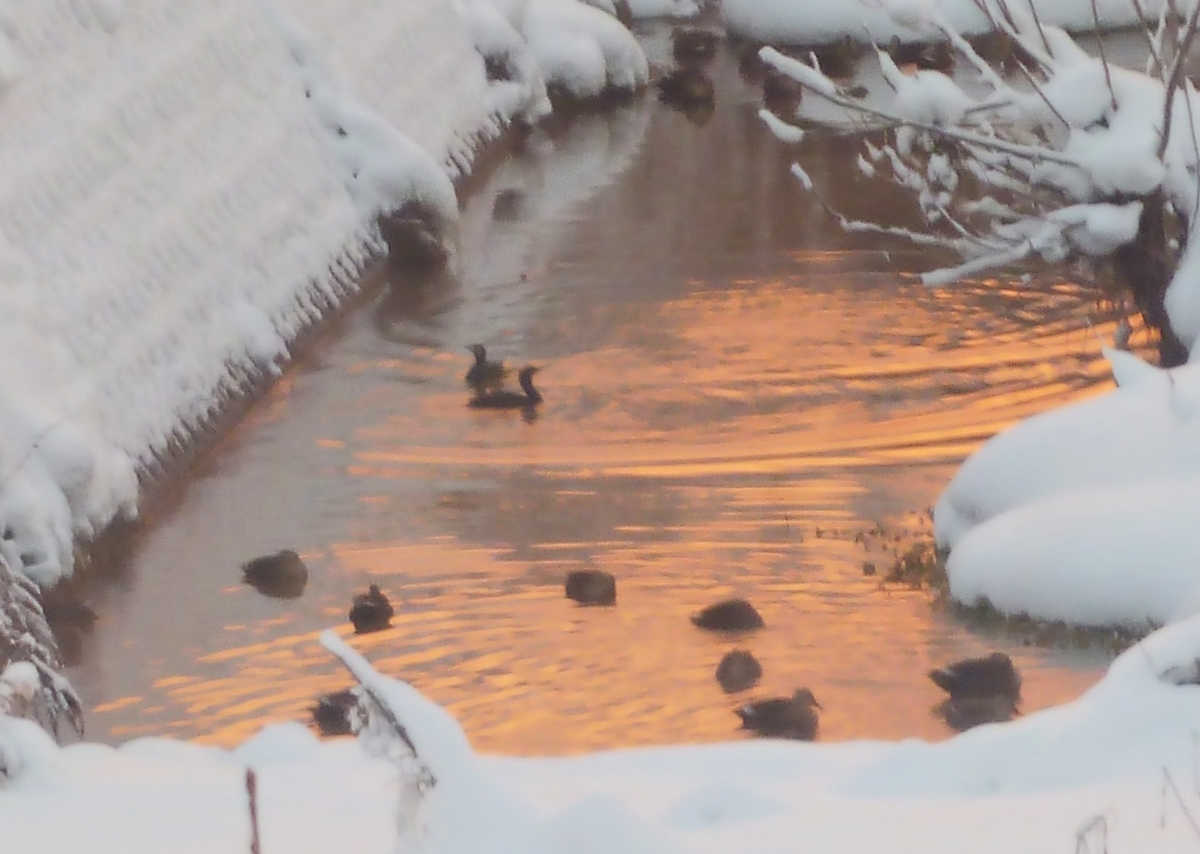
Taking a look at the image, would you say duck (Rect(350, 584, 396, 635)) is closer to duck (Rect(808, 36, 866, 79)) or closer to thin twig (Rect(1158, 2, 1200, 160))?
thin twig (Rect(1158, 2, 1200, 160))

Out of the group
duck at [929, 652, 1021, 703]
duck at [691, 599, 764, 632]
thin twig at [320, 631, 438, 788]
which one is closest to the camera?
thin twig at [320, 631, 438, 788]

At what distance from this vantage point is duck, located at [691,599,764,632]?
21.5 ft

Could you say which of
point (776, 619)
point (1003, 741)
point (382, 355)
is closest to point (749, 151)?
point (382, 355)

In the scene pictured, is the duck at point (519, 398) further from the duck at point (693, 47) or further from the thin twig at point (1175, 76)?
the duck at point (693, 47)

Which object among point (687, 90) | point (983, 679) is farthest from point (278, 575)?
point (687, 90)

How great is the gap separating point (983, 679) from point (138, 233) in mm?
4574

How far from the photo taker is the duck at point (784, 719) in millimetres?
5809

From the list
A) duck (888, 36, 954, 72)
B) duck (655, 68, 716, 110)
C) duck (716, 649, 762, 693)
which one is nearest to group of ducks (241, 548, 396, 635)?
duck (716, 649, 762, 693)

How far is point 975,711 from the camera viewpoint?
5840mm

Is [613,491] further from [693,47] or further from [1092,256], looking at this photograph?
[693,47]

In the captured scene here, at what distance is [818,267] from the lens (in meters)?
10.9

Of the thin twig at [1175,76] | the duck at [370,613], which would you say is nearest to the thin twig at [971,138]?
the thin twig at [1175,76]

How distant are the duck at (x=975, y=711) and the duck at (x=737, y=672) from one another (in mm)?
579

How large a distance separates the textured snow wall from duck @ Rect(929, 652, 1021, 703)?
2.98 m
